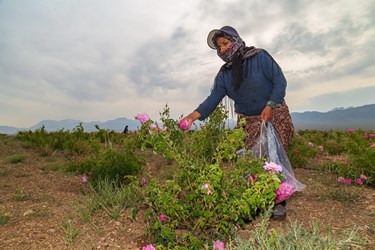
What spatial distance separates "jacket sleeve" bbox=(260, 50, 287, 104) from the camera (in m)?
4.10

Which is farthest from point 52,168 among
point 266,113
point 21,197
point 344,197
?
point 344,197

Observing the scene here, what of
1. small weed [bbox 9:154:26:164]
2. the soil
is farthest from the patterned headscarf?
small weed [bbox 9:154:26:164]

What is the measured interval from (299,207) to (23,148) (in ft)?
27.9

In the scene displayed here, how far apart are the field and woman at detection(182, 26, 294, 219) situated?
3.40 feet

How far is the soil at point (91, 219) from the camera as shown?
358 centimetres

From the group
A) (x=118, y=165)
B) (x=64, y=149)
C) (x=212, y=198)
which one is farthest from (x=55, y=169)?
(x=212, y=198)

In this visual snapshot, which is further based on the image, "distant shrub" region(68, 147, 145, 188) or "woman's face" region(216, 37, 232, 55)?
"distant shrub" region(68, 147, 145, 188)

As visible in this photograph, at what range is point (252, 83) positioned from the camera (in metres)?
4.25

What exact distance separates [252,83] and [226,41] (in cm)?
61

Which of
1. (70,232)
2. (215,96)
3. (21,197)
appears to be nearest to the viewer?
(70,232)

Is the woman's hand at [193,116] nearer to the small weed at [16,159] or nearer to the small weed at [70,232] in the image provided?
the small weed at [70,232]

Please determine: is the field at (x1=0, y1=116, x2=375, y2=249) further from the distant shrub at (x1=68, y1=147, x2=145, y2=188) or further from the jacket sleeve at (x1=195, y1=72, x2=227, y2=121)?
the jacket sleeve at (x1=195, y1=72, x2=227, y2=121)

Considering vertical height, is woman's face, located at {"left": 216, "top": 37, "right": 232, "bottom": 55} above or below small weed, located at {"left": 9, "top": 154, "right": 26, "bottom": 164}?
above

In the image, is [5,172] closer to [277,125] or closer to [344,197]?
[277,125]
